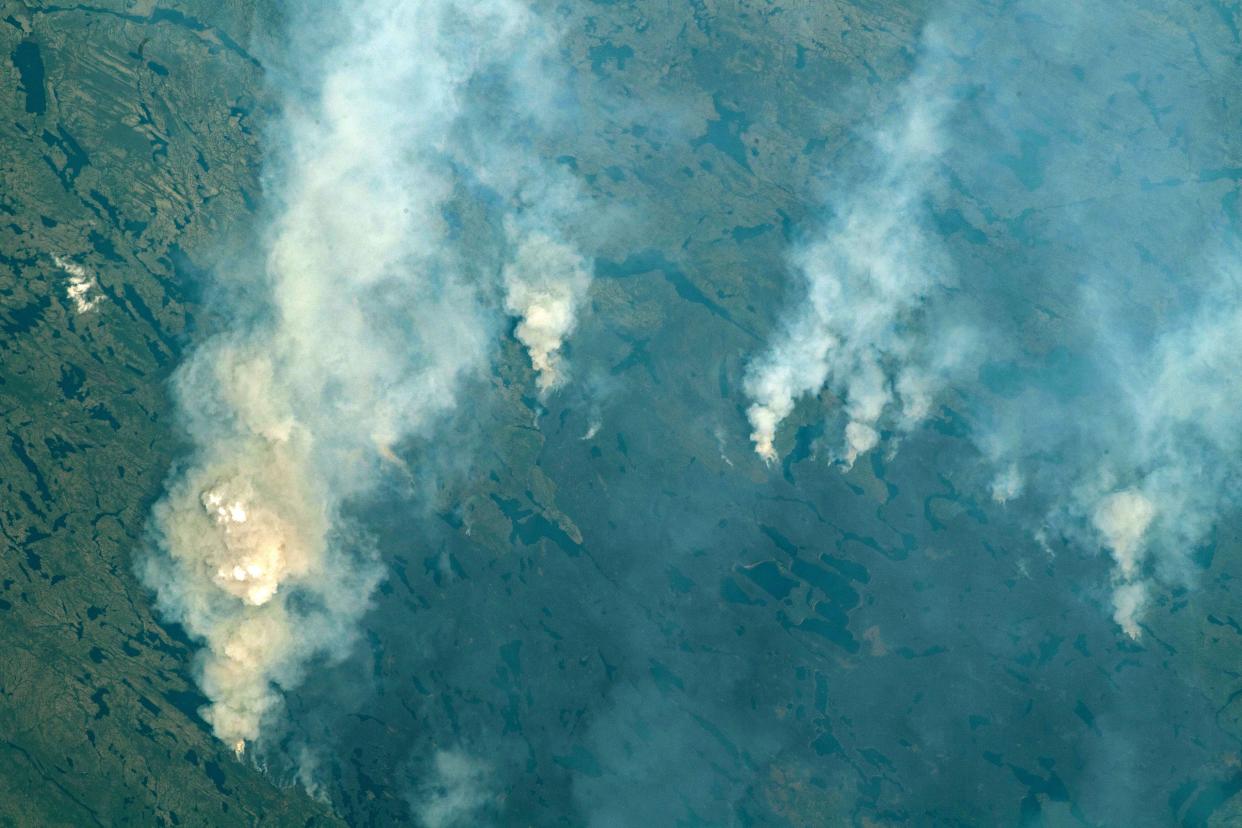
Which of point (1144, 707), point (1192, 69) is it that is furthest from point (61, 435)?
point (1192, 69)

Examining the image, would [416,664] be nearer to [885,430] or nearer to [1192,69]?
[885,430]

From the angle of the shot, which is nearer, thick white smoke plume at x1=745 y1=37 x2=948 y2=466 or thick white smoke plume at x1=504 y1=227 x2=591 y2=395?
thick white smoke plume at x1=504 y1=227 x2=591 y2=395

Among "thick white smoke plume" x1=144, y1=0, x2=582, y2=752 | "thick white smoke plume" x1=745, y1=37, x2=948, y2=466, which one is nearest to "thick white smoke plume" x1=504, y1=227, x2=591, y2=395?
"thick white smoke plume" x1=144, y1=0, x2=582, y2=752

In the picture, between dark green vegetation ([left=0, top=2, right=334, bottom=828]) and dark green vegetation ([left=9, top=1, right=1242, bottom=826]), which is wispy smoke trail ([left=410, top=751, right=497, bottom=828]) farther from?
dark green vegetation ([left=0, top=2, right=334, bottom=828])

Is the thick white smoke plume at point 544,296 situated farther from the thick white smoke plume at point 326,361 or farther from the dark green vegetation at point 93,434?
the dark green vegetation at point 93,434

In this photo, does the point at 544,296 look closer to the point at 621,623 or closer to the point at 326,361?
the point at 326,361

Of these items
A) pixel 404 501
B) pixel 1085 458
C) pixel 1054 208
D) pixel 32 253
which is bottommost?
pixel 404 501

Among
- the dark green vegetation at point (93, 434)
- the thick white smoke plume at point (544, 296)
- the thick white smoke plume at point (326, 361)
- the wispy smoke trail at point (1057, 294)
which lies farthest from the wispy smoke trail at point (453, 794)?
the wispy smoke trail at point (1057, 294)
